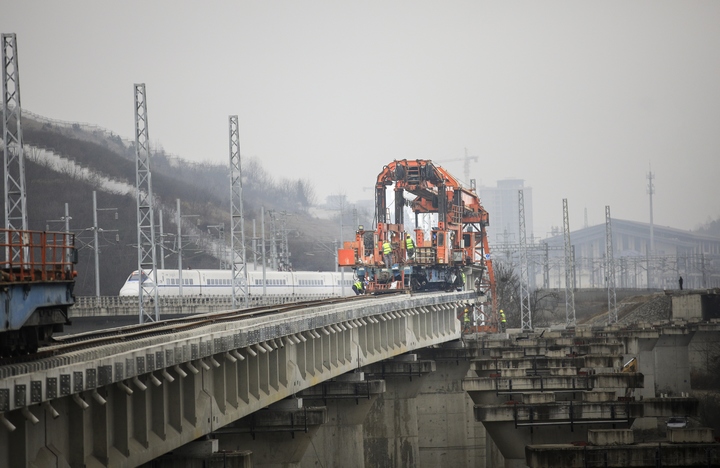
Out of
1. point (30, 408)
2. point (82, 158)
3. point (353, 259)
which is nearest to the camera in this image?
point (30, 408)

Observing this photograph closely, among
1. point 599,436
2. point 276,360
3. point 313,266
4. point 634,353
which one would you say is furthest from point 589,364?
point 313,266

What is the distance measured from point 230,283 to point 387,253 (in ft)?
131

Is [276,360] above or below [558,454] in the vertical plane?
above

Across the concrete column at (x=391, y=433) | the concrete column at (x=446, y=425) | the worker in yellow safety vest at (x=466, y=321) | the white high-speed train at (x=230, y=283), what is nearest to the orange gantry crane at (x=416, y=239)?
the worker in yellow safety vest at (x=466, y=321)

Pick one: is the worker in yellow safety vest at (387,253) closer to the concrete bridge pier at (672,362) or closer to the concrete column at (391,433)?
the concrete column at (391,433)

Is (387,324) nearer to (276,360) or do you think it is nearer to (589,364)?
(589,364)

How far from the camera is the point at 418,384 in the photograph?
52.0 m

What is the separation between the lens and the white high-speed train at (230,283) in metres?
90.6

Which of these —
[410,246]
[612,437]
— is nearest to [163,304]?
[410,246]

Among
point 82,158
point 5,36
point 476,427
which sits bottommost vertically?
point 476,427

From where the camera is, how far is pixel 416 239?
62.1m

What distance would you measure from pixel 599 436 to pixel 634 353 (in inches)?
1309

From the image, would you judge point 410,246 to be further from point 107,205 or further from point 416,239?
point 107,205

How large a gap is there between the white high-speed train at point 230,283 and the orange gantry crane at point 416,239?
25001 mm
